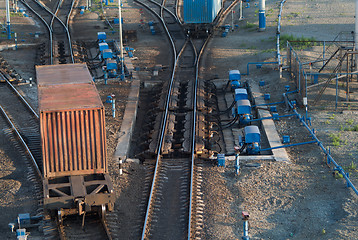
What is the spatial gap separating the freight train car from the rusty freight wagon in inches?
1005

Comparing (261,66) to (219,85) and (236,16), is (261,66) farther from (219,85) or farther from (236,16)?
(236,16)

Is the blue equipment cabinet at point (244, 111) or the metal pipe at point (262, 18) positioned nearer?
the blue equipment cabinet at point (244, 111)

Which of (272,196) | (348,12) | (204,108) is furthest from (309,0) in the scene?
(272,196)

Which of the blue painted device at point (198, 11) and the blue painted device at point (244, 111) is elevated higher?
the blue painted device at point (198, 11)

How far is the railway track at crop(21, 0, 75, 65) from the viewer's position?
42.3 meters

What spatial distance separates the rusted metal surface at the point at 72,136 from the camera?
21.2m

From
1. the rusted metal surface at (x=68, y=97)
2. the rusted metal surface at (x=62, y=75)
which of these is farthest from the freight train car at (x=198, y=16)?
the rusted metal surface at (x=68, y=97)

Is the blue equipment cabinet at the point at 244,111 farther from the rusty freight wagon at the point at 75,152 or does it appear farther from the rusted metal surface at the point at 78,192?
the rusted metal surface at the point at 78,192

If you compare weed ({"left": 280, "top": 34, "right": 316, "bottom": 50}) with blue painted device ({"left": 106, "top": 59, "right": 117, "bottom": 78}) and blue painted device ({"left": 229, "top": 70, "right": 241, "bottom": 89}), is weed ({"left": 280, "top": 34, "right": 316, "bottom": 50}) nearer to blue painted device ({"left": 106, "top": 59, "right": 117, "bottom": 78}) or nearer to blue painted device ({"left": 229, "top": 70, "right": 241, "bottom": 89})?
blue painted device ({"left": 229, "top": 70, "right": 241, "bottom": 89})

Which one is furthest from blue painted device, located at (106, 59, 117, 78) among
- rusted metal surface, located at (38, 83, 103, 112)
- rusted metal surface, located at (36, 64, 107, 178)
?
rusted metal surface, located at (36, 64, 107, 178)

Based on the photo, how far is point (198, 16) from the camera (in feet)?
155

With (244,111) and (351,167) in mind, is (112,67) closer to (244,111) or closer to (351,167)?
(244,111)

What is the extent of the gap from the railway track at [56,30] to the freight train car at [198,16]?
7.72 metres

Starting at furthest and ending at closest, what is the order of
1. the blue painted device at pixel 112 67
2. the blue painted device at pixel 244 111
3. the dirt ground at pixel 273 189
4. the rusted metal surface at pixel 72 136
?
1. the blue painted device at pixel 112 67
2. the blue painted device at pixel 244 111
3. the rusted metal surface at pixel 72 136
4. the dirt ground at pixel 273 189
